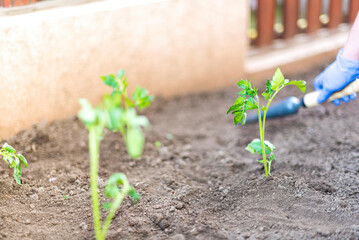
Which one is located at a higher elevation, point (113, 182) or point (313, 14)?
point (313, 14)

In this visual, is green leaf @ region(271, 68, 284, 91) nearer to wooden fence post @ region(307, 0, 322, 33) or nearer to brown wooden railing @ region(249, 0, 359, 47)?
brown wooden railing @ region(249, 0, 359, 47)

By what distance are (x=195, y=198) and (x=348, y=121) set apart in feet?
4.31

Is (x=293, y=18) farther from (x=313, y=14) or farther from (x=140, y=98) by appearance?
(x=140, y=98)

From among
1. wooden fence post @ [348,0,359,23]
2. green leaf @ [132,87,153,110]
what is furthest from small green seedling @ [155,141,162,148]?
wooden fence post @ [348,0,359,23]

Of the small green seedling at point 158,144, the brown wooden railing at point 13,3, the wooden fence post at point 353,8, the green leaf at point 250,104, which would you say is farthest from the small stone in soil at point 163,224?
the wooden fence post at point 353,8

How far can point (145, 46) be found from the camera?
2930mm

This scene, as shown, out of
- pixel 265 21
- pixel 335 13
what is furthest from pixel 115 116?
pixel 335 13

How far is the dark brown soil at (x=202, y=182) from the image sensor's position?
1.74m

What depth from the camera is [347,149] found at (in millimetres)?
2383

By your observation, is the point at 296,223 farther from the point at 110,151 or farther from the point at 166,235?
the point at 110,151

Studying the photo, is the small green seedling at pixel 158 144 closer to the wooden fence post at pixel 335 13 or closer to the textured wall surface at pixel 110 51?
the textured wall surface at pixel 110 51

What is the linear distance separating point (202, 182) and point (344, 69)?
890mm

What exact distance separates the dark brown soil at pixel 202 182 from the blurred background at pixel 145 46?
0.23m

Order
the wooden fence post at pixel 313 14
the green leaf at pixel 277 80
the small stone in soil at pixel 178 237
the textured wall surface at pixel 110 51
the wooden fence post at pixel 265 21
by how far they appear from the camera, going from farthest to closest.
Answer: the wooden fence post at pixel 313 14 → the wooden fence post at pixel 265 21 → the textured wall surface at pixel 110 51 → the green leaf at pixel 277 80 → the small stone in soil at pixel 178 237
